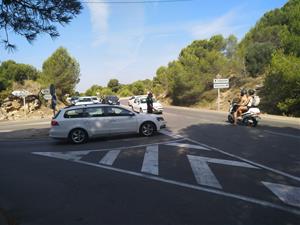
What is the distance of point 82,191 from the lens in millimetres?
7297

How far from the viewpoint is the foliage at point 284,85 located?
85.3 feet

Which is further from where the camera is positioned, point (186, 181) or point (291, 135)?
point (291, 135)

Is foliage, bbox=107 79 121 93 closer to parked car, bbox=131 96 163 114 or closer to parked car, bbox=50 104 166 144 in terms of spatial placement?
parked car, bbox=131 96 163 114

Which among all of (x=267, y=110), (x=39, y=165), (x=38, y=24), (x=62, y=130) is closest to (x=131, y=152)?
(x=39, y=165)

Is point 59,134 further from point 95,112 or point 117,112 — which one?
point 117,112

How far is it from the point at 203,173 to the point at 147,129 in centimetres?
777

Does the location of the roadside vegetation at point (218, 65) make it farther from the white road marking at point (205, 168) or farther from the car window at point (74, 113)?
the white road marking at point (205, 168)

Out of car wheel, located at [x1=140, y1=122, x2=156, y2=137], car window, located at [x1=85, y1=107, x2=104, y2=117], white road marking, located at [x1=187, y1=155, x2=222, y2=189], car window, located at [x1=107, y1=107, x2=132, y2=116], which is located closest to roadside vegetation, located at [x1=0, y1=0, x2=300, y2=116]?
car wheel, located at [x1=140, y1=122, x2=156, y2=137]

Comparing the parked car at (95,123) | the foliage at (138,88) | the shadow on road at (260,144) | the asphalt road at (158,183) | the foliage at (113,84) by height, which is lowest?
the asphalt road at (158,183)

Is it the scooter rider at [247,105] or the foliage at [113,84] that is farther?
the foliage at [113,84]

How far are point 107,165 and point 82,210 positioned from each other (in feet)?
12.6

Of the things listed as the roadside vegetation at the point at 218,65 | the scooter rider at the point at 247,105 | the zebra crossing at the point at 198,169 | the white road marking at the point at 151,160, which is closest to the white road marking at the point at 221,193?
the zebra crossing at the point at 198,169

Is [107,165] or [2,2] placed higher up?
[2,2]

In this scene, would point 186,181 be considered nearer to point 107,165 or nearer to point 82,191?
point 82,191
